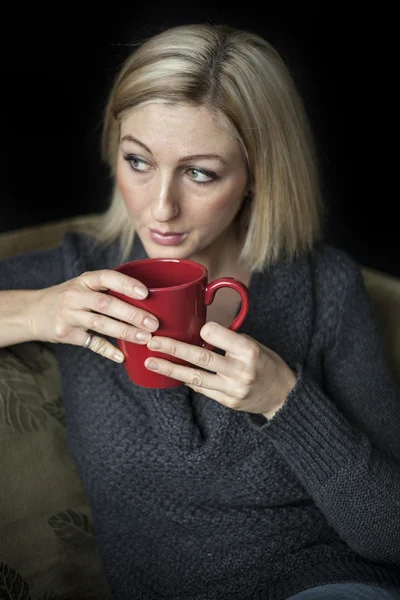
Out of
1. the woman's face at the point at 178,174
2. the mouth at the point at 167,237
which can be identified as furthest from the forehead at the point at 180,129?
the mouth at the point at 167,237

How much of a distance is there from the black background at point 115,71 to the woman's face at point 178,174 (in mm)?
845

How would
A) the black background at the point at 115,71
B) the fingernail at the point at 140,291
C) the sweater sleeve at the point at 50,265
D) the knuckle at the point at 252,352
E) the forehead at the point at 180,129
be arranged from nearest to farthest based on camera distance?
the fingernail at the point at 140,291 → the knuckle at the point at 252,352 → the forehead at the point at 180,129 → the sweater sleeve at the point at 50,265 → the black background at the point at 115,71

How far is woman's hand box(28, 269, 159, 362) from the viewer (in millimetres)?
990

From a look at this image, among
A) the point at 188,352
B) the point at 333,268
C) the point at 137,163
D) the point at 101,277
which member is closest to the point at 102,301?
the point at 101,277

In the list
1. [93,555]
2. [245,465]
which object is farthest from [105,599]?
[245,465]

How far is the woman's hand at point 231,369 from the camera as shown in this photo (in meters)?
1.02

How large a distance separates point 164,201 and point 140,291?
0.29m

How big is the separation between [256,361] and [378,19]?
5.47 ft

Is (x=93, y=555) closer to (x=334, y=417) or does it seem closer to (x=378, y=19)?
(x=334, y=417)

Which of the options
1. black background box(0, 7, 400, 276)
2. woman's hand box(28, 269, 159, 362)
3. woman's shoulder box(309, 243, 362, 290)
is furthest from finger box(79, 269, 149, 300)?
black background box(0, 7, 400, 276)

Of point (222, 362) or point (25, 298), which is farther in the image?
point (25, 298)

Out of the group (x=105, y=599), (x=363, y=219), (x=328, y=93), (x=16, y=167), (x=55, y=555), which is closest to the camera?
(x=55, y=555)

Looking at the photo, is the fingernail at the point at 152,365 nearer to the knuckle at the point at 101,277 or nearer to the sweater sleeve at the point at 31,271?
the knuckle at the point at 101,277

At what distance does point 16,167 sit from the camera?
7.36 feet
